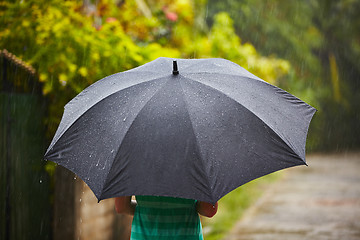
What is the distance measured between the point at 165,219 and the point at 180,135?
603 mm

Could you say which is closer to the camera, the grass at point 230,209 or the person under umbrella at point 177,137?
the person under umbrella at point 177,137

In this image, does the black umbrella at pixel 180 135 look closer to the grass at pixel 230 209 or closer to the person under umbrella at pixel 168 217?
the person under umbrella at pixel 168 217

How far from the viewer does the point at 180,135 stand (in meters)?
2.49

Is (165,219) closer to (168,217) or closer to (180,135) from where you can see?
(168,217)

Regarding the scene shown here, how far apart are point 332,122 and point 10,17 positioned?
2348cm

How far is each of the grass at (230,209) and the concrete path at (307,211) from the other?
179 millimetres

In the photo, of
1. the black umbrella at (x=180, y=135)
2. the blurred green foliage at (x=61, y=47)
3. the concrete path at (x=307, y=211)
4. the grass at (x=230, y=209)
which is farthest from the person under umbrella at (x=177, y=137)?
the grass at (x=230, y=209)

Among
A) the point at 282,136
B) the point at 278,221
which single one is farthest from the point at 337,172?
the point at 282,136

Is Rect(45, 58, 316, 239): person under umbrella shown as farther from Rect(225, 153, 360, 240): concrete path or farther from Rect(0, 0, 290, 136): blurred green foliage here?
Rect(225, 153, 360, 240): concrete path

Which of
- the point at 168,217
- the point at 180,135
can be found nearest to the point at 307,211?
the point at 168,217

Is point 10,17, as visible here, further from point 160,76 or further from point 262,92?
point 262,92

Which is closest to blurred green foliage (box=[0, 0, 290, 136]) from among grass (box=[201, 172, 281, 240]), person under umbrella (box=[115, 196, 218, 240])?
person under umbrella (box=[115, 196, 218, 240])

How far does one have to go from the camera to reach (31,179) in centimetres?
479

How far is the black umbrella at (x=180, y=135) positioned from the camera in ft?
7.95
